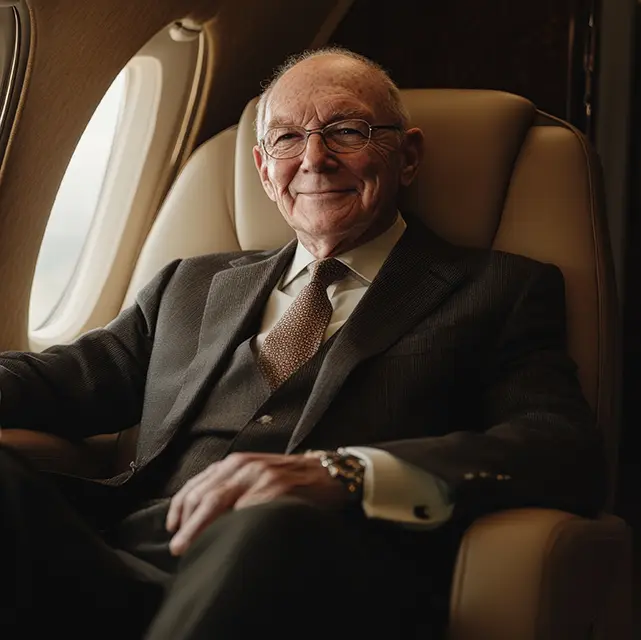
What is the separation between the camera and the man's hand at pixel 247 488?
126 cm

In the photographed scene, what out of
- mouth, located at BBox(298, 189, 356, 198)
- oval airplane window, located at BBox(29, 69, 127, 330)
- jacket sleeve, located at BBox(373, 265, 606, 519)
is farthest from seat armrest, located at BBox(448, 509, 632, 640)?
oval airplane window, located at BBox(29, 69, 127, 330)

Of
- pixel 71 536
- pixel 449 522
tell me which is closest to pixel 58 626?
pixel 71 536

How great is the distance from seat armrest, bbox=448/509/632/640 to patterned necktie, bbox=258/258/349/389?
1.61 ft

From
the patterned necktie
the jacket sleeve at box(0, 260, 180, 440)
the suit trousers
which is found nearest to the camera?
the suit trousers

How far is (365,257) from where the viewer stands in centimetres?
180

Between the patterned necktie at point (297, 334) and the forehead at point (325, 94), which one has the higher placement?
the forehead at point (325, 94)

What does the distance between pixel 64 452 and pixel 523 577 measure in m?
0.92

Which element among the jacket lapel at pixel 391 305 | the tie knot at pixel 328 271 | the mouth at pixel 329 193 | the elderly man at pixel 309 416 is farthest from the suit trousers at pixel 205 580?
the mouth at pixel 329 193

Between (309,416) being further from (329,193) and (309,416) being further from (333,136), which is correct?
(333,136)

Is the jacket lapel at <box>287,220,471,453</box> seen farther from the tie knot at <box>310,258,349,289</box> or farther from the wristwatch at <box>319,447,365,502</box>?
the wristwatch at <box>319,447,365,502</box>

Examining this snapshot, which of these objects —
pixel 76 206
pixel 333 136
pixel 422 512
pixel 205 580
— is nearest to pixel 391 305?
pixel 333 136

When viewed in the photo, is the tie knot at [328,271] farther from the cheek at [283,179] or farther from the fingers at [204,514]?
the fingers at [204,514]

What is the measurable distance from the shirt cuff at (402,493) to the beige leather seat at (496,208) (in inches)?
9.9

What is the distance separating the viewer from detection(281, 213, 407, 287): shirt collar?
179 cm
